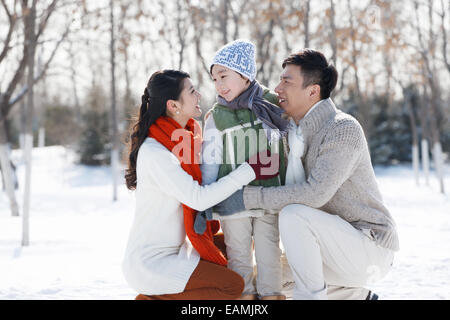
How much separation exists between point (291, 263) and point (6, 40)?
24.4 feet

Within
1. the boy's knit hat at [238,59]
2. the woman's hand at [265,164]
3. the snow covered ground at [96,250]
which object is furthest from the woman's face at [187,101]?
the snow covered ground at [96,250]

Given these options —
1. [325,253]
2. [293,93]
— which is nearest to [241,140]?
[293,93]

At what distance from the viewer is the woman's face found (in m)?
2.60

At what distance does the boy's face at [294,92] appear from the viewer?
8.69ft

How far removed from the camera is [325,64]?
267cm

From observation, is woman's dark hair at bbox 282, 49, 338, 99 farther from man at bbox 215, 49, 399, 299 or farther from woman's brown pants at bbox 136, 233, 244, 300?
woman's brown pants at bbox 136, 233, 244, 300

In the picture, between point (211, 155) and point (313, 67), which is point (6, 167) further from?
point (313, 67)

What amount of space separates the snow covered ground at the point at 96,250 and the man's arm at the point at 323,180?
1293 mm

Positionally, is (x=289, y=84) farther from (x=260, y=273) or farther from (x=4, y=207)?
(x=4, y=207)

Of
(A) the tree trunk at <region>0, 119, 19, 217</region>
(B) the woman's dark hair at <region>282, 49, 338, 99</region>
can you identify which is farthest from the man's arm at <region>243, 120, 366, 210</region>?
(A) the tree trunk at <region>0, 119, 19, 217</region>

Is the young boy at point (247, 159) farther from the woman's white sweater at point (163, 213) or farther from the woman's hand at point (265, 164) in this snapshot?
the woman's white sweater at point (163, 213)

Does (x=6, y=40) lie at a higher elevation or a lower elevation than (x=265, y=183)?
higher
